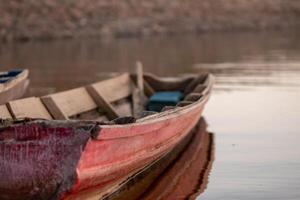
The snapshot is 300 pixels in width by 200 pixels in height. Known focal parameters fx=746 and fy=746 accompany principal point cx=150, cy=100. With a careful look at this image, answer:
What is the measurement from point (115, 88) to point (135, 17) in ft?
126

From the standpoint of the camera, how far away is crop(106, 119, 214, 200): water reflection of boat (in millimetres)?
11805

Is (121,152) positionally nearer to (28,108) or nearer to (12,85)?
(28,108)

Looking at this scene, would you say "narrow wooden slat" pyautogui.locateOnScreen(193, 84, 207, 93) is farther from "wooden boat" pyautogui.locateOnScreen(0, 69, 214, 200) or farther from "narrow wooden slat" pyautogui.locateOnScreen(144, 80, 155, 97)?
"wooden boat" pyautogui.locateOnScreen(0, 69, 214, 200)

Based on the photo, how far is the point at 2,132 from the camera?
372 inches

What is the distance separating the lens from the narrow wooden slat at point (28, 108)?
12.5 m

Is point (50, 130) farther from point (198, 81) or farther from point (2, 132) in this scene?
point (198, 81)

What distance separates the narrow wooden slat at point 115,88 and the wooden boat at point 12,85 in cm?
192

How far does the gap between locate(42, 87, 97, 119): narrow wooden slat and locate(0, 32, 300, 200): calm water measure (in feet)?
9.33

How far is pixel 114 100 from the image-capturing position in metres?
17.1

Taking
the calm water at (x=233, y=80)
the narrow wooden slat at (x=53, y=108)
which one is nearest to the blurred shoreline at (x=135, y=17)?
the calm water at (x=233, y=80)

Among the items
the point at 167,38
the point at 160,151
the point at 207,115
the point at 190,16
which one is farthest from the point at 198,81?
the point at 190,16

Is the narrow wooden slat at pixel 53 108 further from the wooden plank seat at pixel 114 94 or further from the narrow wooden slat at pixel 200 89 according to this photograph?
the narrow wooden slat at pixel 200 89

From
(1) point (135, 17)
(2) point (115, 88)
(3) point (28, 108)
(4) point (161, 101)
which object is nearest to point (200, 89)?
(4) point (161, 101)

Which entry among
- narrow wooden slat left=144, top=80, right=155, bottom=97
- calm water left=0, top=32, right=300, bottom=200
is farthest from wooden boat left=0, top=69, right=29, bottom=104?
calm water left=0, top=32, right=300, bottom=200
